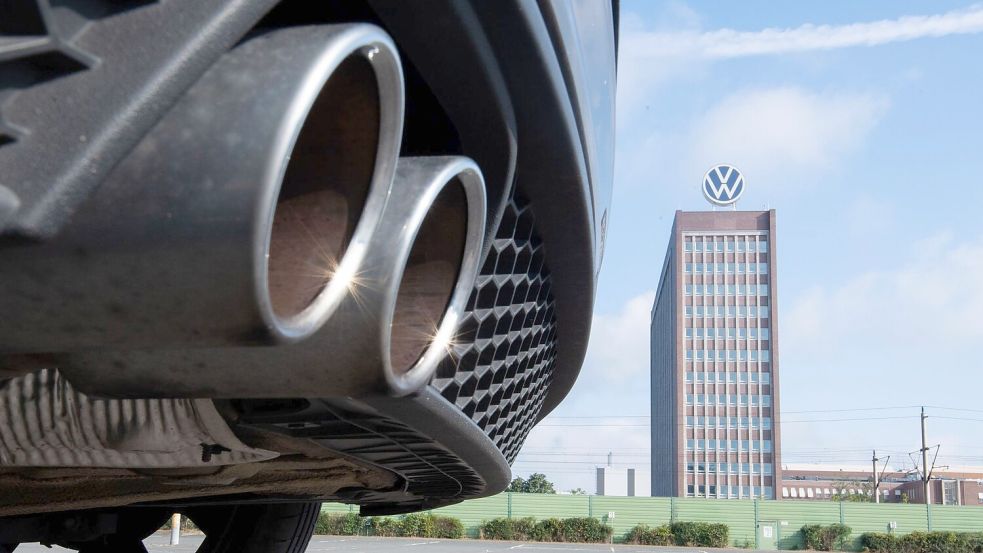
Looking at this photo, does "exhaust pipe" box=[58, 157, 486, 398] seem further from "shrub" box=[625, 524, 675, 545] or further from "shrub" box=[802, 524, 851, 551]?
"shrub" box=[802, 524, 851, 551]

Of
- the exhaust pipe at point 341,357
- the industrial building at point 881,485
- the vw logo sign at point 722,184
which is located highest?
the vw logo sign at point 722,184

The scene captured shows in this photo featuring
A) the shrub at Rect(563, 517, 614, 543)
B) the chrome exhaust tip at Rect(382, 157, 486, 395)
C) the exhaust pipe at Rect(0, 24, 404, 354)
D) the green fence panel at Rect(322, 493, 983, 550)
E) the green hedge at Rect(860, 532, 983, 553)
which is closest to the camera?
the exhaust pipe at Rect(0, 24, 404, 354)

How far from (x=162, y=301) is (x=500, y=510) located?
31.6 meters

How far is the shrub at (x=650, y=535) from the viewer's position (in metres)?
30.8

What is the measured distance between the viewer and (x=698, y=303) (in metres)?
96.5

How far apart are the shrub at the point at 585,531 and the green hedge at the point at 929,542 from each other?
8056 mm

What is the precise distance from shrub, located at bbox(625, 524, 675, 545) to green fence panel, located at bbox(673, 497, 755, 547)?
1.16 meters

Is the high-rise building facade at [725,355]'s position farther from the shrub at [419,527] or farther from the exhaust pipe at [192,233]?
the exhaust pipe at [192,233]

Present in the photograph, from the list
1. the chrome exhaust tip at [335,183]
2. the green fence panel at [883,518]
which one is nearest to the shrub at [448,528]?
the green fence panel at [883,518]

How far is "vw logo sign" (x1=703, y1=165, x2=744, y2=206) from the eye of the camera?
8488 centimetres

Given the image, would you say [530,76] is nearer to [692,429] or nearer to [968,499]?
[692,429]

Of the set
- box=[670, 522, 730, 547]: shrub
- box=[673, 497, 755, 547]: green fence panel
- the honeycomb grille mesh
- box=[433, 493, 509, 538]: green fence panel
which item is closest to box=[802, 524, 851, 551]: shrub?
box=[673, 497, 755, 547]: green fence panel

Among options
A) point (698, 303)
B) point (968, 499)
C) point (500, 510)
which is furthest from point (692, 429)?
point (500, 510)

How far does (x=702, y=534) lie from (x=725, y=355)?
218 ft
